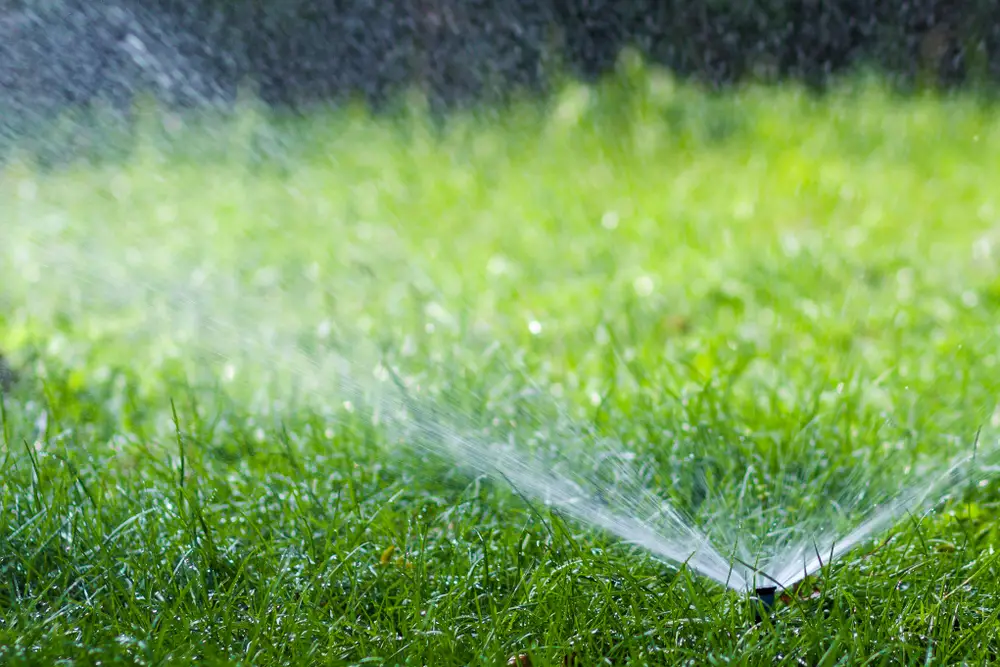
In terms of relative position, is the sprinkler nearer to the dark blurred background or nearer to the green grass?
the green grass

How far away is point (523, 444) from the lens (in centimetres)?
232

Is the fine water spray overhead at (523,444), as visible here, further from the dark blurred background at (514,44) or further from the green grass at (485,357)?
the dark blurred background at (514,44)

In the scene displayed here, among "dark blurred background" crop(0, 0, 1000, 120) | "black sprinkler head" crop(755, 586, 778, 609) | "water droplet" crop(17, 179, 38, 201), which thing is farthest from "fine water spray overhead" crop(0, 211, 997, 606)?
"dark blurred background" crop(0, 0, 1000, 120)

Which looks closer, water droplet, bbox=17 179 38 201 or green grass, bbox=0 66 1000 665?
green grass, bbox=0 66 1000 665

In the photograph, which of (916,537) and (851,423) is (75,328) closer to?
(851,423)

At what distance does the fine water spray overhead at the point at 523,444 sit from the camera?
77.4 inches

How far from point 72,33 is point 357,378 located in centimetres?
233

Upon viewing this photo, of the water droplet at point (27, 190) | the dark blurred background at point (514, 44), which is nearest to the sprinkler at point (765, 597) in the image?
the water droplet at point (27, 190)

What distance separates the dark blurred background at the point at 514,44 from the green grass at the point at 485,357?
0.91 feet

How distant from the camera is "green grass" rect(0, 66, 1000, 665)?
1.71 metres

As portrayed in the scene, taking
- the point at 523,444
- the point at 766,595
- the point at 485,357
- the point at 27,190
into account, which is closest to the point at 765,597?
the point at 766,595

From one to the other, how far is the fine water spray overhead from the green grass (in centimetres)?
3

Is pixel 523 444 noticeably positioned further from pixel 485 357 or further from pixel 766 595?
pixel 766 595

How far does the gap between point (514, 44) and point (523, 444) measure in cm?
431
